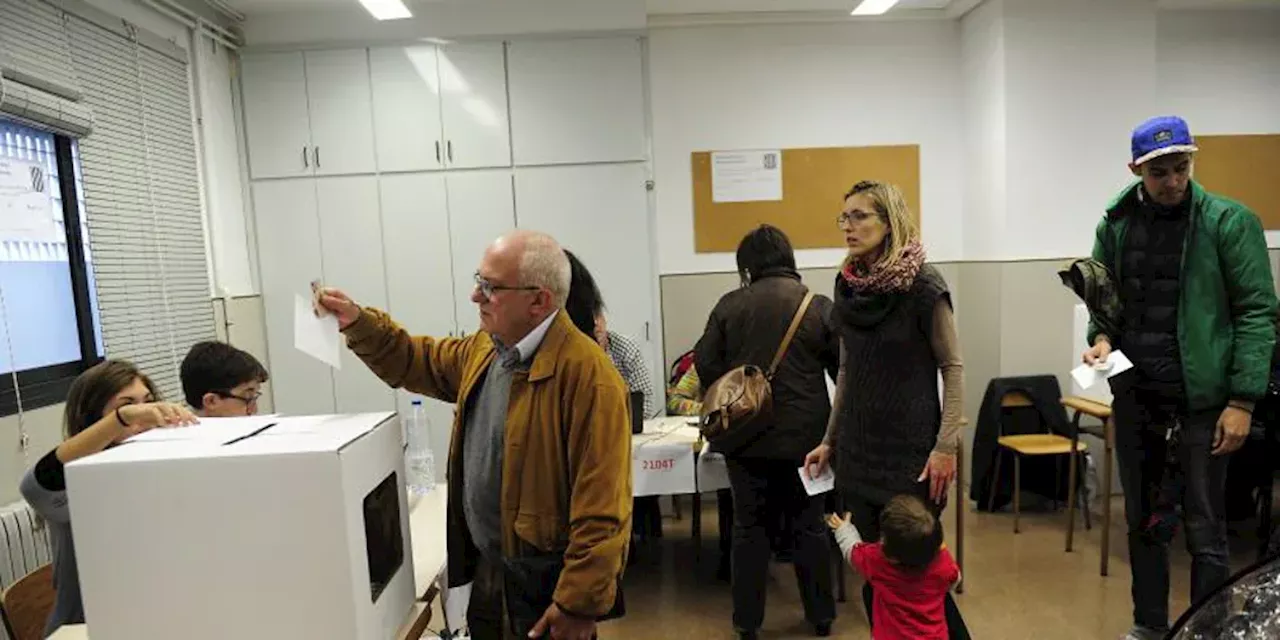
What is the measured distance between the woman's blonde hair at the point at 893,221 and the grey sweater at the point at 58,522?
6.84 ft

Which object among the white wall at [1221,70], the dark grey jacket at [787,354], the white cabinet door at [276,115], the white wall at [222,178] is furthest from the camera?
the white wall at [1221,70]

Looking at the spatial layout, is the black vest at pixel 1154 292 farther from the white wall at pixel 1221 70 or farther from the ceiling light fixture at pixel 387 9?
the ceiling light fixture at pixel 387 9

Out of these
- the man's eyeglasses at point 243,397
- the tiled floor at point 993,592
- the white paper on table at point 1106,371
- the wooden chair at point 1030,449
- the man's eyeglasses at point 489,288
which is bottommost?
the tiled floor at point 993,592

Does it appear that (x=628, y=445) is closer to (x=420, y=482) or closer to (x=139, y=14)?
(x=420, y=482)

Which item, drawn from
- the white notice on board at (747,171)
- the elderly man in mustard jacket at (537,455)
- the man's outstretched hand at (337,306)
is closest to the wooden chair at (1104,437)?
the white notice on board at (747,171)

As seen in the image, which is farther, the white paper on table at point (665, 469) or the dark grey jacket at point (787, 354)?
the white paper on table at point (665, 469)

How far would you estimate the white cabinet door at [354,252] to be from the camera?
4.17 m

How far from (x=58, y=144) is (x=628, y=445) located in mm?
2886

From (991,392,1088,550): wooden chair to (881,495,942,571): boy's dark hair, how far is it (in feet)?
6.38

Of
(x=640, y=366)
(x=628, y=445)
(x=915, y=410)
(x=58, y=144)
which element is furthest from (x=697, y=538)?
(x=58, y=144)

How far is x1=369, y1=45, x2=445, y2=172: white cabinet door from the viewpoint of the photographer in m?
4.09

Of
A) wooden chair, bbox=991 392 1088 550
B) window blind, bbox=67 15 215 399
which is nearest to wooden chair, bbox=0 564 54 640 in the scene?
window blind, bbox=67 15 215 399

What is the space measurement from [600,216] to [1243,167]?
12.6 ft

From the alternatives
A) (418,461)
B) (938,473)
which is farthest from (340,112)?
(938,473)
